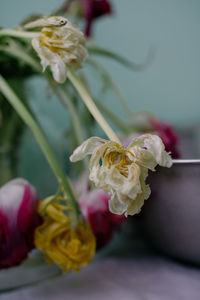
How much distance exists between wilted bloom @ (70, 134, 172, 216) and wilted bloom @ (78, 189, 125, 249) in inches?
3.7

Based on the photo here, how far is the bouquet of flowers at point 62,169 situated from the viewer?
157mm

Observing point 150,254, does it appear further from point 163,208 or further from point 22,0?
point 22,0

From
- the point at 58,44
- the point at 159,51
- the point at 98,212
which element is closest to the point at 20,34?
the point at 58,44

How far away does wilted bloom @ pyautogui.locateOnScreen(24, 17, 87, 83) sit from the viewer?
0.63 feet

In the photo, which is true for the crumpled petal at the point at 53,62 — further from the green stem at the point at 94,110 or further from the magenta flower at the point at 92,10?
the magenta flower at the point at 92,10

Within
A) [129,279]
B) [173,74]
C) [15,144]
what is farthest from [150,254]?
[173,74]

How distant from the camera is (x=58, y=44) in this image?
0.20m

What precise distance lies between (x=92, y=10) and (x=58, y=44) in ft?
0.62

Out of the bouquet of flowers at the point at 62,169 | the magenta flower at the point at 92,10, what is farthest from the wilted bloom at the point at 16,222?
the magenta flower at the point at 92,10

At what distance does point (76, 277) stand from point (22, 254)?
0.24 feet

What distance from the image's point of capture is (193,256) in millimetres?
266

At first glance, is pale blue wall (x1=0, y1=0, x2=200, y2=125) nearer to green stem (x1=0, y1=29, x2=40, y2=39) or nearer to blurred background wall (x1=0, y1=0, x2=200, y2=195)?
blurred background wall (x1=0, y1=0, x2=200, y2=195)

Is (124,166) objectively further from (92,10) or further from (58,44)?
(92,10)

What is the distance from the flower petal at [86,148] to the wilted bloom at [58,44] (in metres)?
0.05
